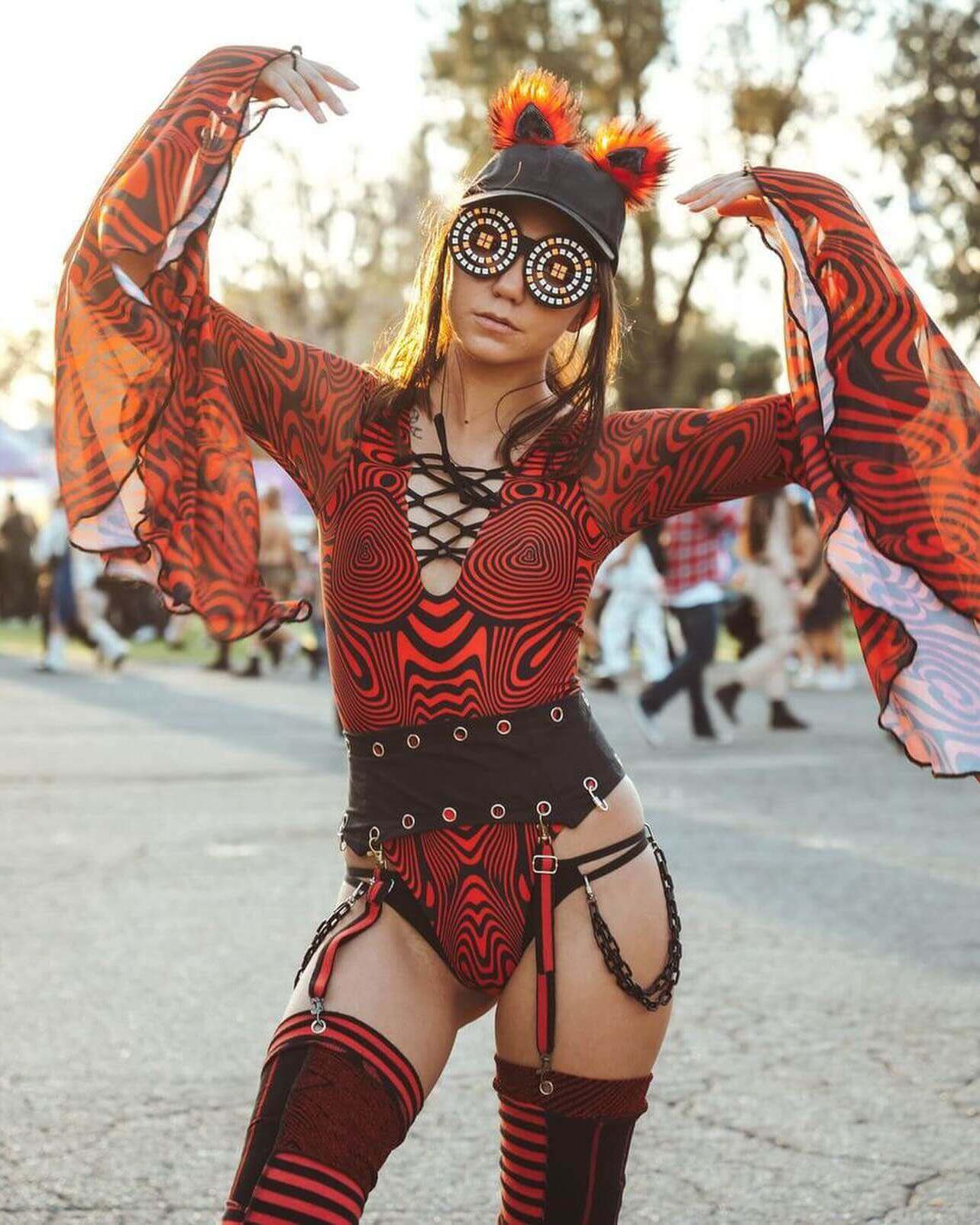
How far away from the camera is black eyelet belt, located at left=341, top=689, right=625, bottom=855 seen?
2.78 meters

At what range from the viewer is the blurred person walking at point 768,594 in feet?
44.4

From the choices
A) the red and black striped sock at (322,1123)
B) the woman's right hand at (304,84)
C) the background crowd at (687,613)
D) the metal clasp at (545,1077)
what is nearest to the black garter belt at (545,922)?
the metal clasp at (545,1077)

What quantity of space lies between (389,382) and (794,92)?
26.0m

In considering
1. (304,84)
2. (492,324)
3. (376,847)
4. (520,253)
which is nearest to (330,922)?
(376,847)

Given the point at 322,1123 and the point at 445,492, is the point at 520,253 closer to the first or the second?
the point at 445,492

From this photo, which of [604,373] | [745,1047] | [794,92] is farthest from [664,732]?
[794,92]

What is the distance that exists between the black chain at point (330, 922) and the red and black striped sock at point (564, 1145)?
0.34 m

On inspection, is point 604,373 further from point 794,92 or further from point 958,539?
point 794,92

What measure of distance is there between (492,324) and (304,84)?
49 cm

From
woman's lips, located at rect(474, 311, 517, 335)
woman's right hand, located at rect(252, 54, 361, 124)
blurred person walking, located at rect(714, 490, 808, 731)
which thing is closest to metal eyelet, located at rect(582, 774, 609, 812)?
woman's lips, located at rect(474, 311, 517, 335)

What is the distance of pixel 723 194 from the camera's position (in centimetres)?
297

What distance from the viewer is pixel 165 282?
282cm

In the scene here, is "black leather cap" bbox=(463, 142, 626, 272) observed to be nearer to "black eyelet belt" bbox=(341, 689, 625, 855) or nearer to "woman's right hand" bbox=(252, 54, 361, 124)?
"woman's right hand" bbox=(252, 54, 361, 124)

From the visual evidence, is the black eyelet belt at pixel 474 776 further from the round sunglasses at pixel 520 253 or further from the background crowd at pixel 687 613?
the background crowd at pixel 687 613
